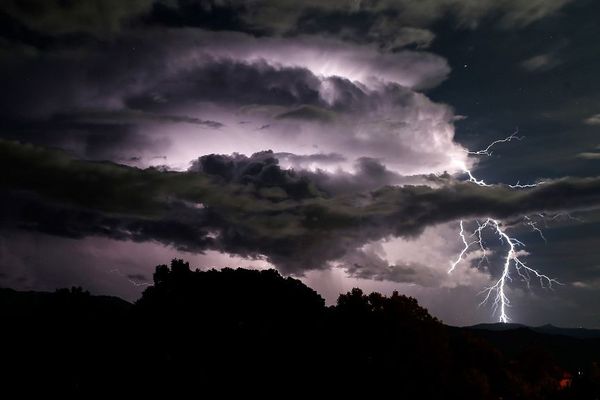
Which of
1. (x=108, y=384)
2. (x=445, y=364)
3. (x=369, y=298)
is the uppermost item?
(x=369, y=298)

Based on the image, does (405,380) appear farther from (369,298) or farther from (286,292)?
(286,292)

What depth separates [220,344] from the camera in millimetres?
36469

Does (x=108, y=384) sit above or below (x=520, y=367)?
below

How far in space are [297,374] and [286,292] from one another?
11619mm

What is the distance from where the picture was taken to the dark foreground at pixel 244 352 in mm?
33781

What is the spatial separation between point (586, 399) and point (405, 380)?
14224 millimetres

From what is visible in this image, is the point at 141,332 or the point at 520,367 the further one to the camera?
the point at 520,367

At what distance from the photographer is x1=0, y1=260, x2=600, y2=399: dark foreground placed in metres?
33.8

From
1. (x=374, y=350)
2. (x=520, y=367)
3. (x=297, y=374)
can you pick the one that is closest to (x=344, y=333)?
(x=374, y=350)

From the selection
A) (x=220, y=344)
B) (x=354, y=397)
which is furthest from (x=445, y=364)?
(x=220, y=344)

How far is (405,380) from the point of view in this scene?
115ft

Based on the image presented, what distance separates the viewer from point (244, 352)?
116 feet

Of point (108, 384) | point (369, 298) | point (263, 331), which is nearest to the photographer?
point (108, 384)

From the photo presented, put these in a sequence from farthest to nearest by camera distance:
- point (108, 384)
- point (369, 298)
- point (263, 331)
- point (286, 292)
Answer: point (286, 292) → point (369, 298) → point (263, 331) → point (108, 384)
